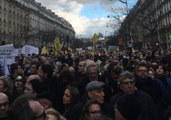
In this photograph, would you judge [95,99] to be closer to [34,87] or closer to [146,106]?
[146,106]

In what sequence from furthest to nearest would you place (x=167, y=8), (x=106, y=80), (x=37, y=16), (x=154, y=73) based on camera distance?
(x=37, y=16)
(x=167, y=8)
(x=154, y=73)
(x=106, y=80)

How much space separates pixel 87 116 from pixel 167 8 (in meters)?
79.8

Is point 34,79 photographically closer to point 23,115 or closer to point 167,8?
point 23,115

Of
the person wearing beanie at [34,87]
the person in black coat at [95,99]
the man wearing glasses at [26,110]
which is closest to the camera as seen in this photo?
the man wearing glasses at [26,110]

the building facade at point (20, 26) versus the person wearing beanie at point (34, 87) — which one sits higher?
the building facade at point (20, 26)

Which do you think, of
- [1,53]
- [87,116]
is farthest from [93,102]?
[1,53]

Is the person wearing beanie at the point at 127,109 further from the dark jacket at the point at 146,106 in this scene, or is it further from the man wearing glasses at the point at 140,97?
the dark jacket at the point at 146,106

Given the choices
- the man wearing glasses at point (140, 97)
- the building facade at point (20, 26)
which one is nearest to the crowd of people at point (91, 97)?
the man wearing glasses at point (140, 97)

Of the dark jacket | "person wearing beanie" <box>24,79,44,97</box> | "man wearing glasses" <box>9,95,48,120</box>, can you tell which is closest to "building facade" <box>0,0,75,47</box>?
"person wearing beanie" <box>24,79,44,97</box>

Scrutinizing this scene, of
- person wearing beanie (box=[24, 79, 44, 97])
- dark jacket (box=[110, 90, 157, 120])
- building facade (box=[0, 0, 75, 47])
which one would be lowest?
dark jacket (box=[110, 90, 157, 120])

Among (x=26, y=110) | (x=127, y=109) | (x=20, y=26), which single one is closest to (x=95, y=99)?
(x=127, y=109)

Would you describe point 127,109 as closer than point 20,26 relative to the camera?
Yes

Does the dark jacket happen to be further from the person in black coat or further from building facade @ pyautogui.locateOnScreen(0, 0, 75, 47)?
building facade @ pyautogui.locateOnScreen(0, 0, 75, 47)

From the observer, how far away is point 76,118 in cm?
560
